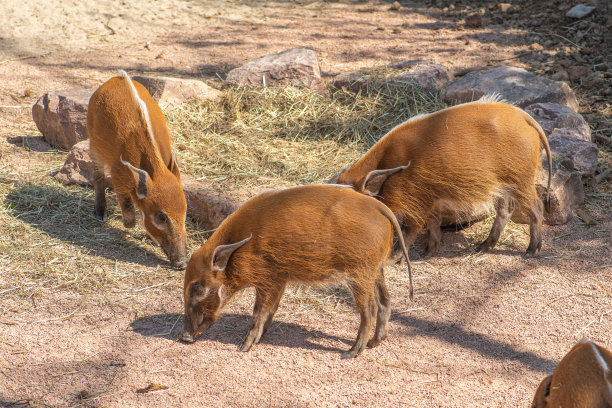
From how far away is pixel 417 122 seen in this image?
4.99 metres

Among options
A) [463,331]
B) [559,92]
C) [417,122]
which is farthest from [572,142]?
[463,331]

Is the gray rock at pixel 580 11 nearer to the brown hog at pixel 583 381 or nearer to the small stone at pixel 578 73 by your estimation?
the small stone at pixel 578 73

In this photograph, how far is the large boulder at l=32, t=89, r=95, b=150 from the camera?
664cm

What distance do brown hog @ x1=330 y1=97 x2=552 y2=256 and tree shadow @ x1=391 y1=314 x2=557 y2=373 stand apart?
2.97 feet

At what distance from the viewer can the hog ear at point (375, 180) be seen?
4766 millimetres

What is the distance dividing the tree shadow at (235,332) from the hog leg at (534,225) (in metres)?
1.83

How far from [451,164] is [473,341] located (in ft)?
4.38

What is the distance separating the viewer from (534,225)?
5098 mm

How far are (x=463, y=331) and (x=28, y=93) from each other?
6.08 metres

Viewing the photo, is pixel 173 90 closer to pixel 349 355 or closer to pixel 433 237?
pixel 433 237

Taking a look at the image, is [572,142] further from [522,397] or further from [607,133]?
[522,397]

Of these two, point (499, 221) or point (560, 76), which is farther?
point (560, 76)

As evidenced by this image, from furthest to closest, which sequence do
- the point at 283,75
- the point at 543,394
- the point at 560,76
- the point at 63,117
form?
the point at 560,76 < the point at 283,75 < the point at 63,117 < the point at 543,394

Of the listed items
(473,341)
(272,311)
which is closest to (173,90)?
(272,311)
